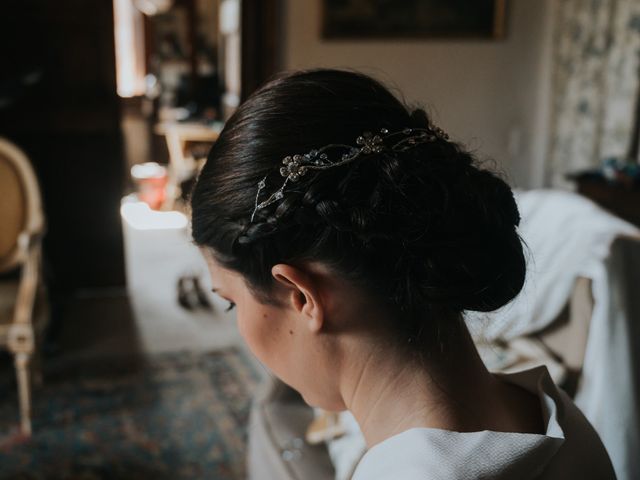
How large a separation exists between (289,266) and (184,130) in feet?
19.9

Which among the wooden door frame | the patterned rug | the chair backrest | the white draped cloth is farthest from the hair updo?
the wooden door frame

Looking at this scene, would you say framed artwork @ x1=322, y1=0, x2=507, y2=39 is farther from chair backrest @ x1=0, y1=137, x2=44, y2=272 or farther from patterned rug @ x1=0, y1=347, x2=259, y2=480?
patterned rug @ x1=0, y1=347, x2=259, y2=480

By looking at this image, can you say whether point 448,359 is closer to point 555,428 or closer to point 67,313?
point 555,428

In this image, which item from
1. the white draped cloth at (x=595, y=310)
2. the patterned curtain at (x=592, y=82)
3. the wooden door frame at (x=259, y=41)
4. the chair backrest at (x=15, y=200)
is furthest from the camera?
the wooden door frame at (x=259, y=41)

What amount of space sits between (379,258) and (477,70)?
126 inches

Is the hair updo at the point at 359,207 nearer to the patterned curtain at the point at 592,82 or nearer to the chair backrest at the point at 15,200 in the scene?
the chair backrest at the point at 15,200

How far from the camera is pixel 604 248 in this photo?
1.57 metres

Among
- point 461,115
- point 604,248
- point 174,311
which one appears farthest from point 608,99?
point 174,311

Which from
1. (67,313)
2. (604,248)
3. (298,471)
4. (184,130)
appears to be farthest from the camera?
(184,130)

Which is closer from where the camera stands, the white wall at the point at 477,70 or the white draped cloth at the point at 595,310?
the white draped cloth at the point at 595,310

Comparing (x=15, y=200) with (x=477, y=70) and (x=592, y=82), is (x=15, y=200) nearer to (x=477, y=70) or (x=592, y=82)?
(x=477, y=70)

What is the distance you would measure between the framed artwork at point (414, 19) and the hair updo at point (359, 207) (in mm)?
2825

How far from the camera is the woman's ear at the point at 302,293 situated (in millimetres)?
630

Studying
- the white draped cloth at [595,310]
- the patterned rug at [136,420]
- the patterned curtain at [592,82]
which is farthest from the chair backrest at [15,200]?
the patterned curtain at [592,82]
